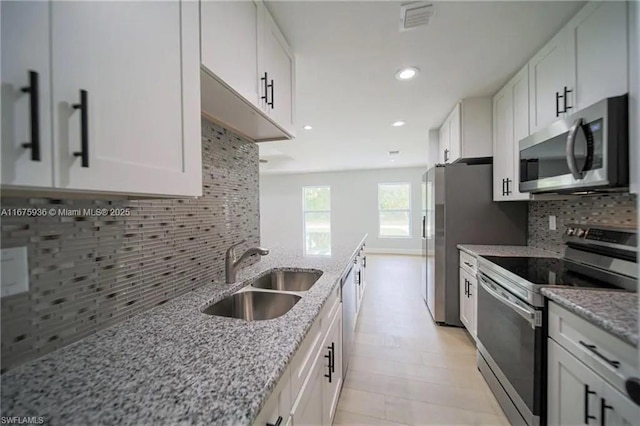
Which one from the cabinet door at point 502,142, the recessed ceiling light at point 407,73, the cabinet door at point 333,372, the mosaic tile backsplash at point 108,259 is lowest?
the cabinet door at point 333,372

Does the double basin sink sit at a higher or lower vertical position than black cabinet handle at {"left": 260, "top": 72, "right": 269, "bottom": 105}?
lower

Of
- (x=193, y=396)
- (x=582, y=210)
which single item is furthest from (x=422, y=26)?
(x=193, y=396)

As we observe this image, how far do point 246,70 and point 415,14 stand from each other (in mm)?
1045

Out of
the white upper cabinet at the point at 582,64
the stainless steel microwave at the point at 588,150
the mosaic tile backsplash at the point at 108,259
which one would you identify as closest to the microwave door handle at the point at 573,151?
the stainless steel microwave at the point at 588,150

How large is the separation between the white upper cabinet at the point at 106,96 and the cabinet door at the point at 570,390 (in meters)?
1.75

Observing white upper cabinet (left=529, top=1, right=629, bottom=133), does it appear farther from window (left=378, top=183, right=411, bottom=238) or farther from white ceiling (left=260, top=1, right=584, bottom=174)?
window (left=378, top=183, right=411, bottom=238)

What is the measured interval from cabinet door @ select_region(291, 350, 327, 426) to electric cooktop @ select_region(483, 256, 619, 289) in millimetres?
1258

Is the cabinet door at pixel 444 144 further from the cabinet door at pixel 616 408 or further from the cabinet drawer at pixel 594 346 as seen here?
the cabinet door at pixel 616 408

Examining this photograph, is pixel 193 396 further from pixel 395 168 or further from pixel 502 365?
pixel 395 168

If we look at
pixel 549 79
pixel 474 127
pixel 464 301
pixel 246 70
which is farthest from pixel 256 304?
pixel 474 127

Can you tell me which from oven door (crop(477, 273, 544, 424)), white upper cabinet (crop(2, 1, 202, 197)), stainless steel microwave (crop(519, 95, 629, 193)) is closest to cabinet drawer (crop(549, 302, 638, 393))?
oven door (crop(477, 273, 544, 424))

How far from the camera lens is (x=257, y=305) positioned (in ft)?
4.53

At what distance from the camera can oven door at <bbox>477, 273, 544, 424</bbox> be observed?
1336 millimetres

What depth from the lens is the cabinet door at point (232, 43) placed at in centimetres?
95
